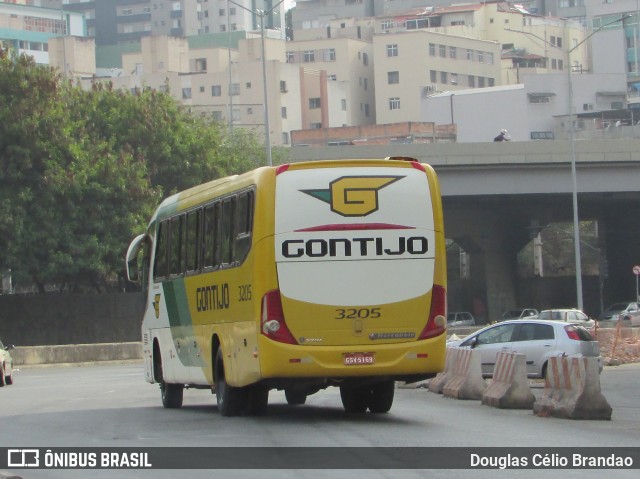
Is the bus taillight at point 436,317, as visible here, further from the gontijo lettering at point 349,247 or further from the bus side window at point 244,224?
the bus side window at point 244,224

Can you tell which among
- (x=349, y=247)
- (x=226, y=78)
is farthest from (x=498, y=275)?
(x=226, y=78)

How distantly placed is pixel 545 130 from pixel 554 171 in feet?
186

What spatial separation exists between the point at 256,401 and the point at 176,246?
3.46 m

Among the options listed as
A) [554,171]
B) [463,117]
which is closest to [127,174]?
[554,171]

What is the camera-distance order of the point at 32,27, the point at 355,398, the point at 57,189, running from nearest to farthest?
1. the point at 355,398
2. the point at 57,189
3. the point at 32,27

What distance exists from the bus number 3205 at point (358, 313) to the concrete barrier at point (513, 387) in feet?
12.3

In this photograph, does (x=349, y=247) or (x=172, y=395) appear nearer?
(x=349, y=247)

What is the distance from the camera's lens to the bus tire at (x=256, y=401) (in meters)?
18.3

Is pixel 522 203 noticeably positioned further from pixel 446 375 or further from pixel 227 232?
pixel 227 232

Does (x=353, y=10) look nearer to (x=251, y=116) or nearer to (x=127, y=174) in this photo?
(x=251, y=116)

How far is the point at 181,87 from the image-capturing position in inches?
5502

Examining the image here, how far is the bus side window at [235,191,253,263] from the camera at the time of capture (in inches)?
671

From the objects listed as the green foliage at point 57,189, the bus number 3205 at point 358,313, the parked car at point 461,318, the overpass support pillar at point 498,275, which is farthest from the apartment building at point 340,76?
the bus number 3205 at point 358,313

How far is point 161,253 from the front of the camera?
21.8 metres
